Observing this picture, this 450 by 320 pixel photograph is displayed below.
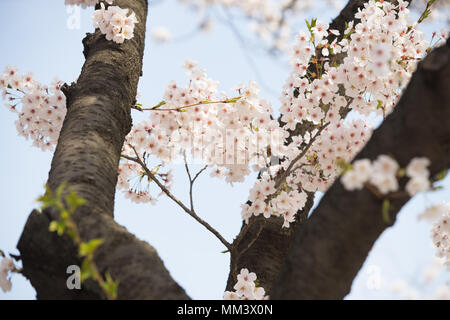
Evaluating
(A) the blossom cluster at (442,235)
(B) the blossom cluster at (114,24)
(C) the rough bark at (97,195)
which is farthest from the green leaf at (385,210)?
(A) the blossom cluster at (442,235)

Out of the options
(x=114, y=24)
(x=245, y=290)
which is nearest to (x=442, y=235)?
(x=245, y=290)

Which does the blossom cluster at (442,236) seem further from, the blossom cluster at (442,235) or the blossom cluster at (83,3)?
the blossom cluster at (83,3)

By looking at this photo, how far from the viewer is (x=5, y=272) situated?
6.00 ft

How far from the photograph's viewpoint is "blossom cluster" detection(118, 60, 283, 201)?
273 centimetres

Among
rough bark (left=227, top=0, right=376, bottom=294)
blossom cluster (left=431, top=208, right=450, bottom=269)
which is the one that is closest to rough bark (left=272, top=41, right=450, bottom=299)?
rough bark (left=227, top=0, right=376, bottom=294)

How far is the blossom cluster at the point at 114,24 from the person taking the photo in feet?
9.07

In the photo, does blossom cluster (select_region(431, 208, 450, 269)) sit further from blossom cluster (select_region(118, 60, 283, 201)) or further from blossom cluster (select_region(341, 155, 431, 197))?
blossom cluster (select_region(341, 155, 431, 197))

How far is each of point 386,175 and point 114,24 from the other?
83.0 inches

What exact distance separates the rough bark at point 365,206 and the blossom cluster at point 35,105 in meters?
2.18

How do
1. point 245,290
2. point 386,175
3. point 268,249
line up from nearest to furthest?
point 386,175 → point 245,290 → point 268,249

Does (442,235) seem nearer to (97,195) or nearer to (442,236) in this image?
(442,236)

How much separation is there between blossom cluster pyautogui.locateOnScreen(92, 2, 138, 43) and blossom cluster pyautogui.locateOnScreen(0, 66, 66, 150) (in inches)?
22.4

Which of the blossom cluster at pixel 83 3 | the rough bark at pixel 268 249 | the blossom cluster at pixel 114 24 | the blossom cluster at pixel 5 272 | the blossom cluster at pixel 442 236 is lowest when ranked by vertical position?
the blossom cluster at pixel 5 272

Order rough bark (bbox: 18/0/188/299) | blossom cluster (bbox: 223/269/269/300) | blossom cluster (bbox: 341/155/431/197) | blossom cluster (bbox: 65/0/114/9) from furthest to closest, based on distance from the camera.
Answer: blossom cluster (bbox: 65/0/114/9), blossom cluster (bbox: 223/269/269/300), rough bark (bbox: 18/0/188/299), blossom cluster (bbox: 341/155/431/197)
